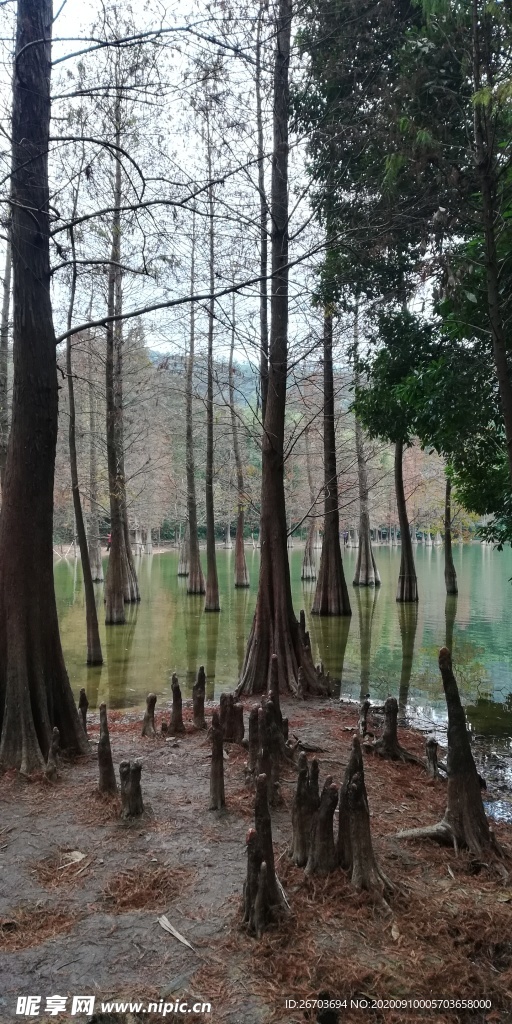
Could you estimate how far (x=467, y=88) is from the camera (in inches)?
288

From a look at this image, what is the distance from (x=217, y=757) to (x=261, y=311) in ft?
26.5

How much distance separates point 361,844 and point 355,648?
34.9 feet

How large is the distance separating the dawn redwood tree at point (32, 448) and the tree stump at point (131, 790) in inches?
50.3

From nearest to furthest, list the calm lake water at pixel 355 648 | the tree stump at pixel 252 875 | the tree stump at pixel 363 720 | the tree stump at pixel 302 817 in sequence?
the tree stump at pixel 252 875 → the tree stump at pixel 302 817 → the tree stump at pixel 363 720 → the calm lake water at pixel 355 648

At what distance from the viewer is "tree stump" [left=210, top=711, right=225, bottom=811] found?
4242mm

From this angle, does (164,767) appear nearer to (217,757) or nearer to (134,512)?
(217,757)

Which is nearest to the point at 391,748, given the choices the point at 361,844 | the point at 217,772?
the point at 217,772

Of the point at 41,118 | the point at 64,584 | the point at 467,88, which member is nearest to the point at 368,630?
the point at 467,88

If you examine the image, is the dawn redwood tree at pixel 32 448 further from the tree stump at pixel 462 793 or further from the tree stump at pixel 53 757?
the tree stump at pixel 462 793

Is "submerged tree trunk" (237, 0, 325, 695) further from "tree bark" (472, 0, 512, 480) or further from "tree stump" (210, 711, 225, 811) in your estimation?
"tree stump" (210, 711, 225, 811)

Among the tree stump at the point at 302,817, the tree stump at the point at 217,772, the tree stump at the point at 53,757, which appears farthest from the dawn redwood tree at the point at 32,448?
the tree stump at the point at 302,817

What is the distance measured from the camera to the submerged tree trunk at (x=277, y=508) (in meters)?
8.67

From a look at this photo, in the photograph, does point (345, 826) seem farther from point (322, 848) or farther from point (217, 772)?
point (217, 772)

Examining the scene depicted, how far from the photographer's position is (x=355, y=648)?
1366cm
